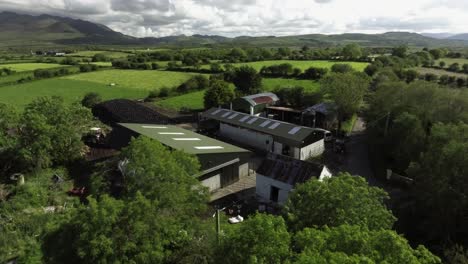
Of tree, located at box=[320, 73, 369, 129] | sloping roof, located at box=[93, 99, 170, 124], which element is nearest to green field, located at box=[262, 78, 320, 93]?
tree, located at box=[320, 73, 369, 129]

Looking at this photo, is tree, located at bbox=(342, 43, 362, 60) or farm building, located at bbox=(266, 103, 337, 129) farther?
tree, located at bbox=(342, 43, 362, 60)

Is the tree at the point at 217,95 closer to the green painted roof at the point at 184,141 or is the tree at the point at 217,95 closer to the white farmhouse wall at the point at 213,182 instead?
the green painted roof at the point at 184,141

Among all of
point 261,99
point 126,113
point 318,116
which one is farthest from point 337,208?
point 126,113

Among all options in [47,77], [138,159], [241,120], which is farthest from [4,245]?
[47,77]

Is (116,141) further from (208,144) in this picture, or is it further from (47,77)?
(47,77)

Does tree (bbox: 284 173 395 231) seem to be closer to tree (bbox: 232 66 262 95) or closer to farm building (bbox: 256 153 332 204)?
farm building (bbox: 256 153 332 204)
